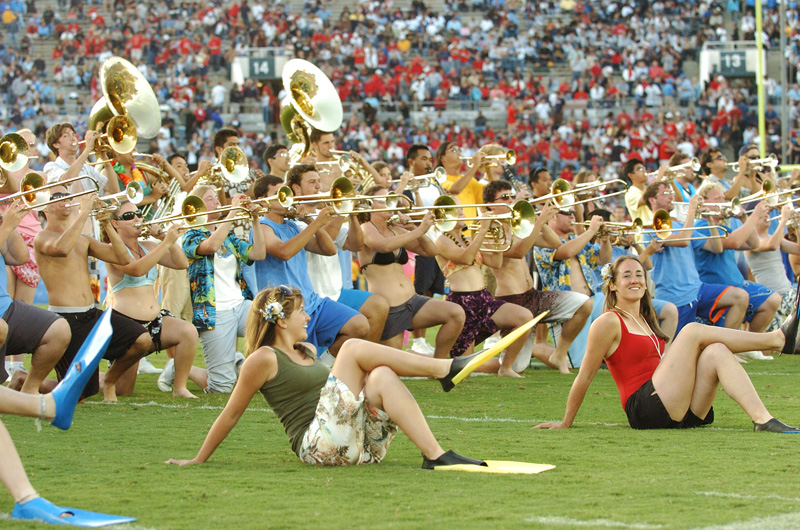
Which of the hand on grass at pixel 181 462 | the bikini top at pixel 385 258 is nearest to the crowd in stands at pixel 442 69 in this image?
the bikini top at pixel 385 258

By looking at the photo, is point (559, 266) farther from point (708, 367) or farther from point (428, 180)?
point (708, 367)

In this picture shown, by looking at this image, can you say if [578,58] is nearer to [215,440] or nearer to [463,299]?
[463,299]

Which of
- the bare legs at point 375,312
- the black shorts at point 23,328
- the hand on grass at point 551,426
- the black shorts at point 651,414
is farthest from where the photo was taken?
the bare legs at point 375,312

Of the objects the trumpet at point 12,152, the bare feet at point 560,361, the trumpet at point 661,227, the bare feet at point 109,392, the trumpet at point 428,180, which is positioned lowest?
the bare feet at point 560,361

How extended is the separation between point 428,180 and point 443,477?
20.2ft

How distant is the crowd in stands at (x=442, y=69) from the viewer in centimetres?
→ 2677

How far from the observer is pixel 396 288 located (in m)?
9.05

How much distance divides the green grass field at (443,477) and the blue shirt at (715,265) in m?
3.50

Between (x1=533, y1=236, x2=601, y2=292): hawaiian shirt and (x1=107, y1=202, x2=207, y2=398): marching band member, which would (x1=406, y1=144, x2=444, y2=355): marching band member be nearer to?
(x1=533, y1=236, x2=601, y2=292): hawaiian shirt

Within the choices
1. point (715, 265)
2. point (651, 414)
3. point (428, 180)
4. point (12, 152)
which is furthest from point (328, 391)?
point (715, 265)

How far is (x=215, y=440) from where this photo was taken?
17.3 feet

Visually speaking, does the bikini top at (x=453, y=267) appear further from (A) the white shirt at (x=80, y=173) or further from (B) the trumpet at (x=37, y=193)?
(B) the trumpet at (x=37, y=193)

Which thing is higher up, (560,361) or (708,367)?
(708,367)

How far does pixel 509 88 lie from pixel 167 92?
9154 mm
